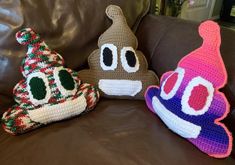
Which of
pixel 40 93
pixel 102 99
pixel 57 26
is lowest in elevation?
pixel 102 99

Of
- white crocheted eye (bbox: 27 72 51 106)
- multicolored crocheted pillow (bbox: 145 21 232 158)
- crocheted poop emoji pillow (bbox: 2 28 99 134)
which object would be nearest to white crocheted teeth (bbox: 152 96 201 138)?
multicolored crocheted pillow (bbox: 145 21 232 158)

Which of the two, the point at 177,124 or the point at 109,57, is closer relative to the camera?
the point at 177,124

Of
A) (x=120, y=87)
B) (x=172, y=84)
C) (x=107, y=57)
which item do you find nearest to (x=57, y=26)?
(x=107, y=57)

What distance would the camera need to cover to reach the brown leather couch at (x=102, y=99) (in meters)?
0.69

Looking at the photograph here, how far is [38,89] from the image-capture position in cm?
75

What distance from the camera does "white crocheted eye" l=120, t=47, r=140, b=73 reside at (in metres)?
0.89

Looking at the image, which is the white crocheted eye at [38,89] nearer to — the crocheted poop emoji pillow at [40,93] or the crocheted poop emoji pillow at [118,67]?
the crocheted poop emoji pillow at [40,93]

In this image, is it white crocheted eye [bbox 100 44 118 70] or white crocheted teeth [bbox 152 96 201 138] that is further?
Answer: white crocheted eye [bbox 100 44 118 70]

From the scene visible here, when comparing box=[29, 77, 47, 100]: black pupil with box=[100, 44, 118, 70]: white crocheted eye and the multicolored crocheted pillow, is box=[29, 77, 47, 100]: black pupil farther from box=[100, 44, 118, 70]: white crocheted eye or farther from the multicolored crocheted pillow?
the multicolored crocheted pillow

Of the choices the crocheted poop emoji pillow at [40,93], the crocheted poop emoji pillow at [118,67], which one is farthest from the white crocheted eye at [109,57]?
the crocheted poop emoji pillow at [40,93]

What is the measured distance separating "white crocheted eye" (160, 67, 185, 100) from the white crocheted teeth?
1.4 inches

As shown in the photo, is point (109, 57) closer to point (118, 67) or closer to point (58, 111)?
point (118, 67)

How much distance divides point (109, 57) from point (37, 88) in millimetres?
270

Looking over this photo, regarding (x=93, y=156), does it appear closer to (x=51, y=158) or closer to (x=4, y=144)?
(x=51, y=158)
